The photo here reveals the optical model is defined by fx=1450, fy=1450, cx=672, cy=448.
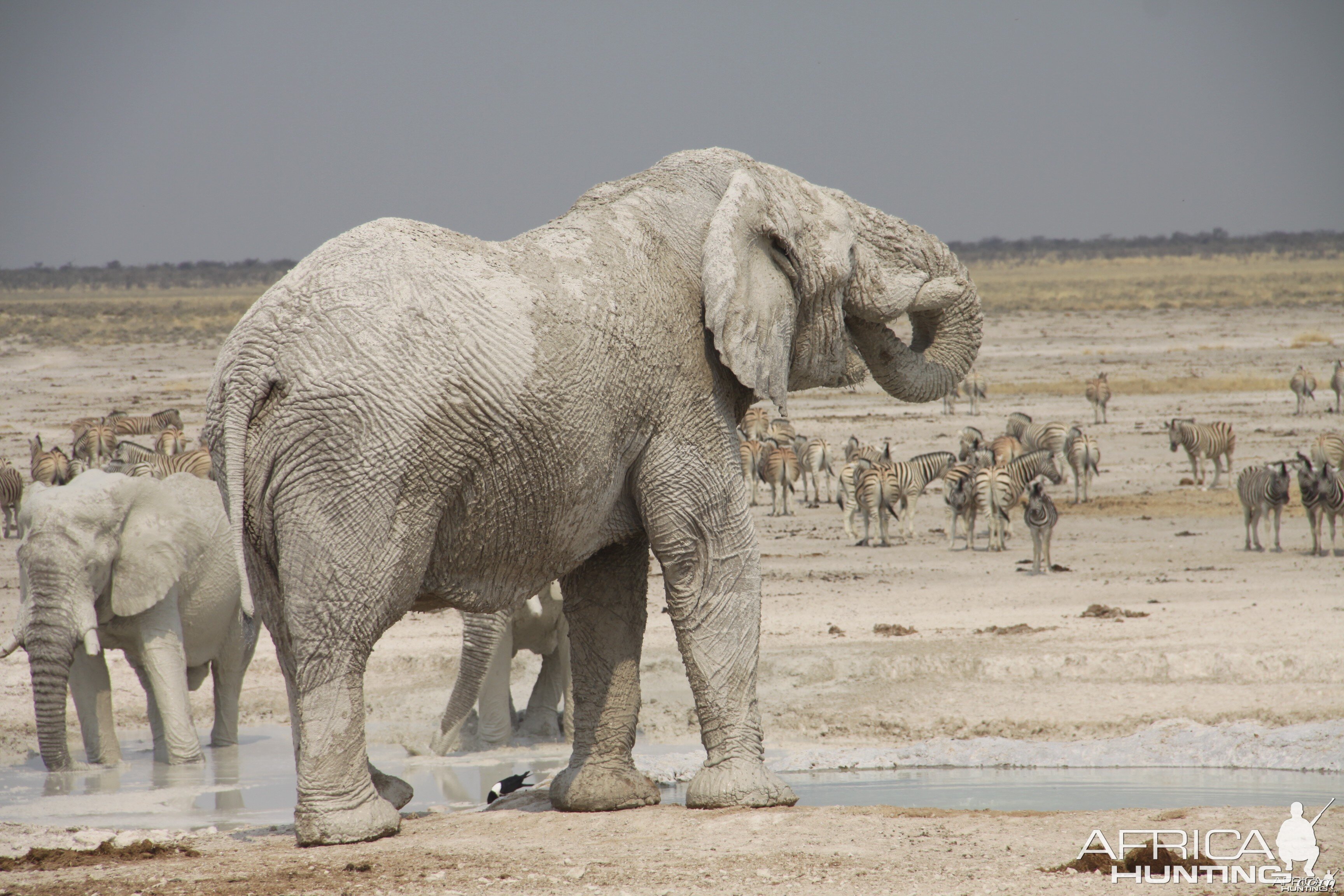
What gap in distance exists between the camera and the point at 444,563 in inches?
183

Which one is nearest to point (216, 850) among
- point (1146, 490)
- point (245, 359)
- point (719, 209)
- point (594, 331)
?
point (245, 359)

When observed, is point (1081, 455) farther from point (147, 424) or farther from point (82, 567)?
point (147, 424)

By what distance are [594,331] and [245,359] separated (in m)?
1.08

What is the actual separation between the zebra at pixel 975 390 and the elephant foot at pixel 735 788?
2206cm

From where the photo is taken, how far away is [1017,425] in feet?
73.3

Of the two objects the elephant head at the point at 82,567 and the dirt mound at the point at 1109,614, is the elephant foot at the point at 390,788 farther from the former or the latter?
the dirt mound at the point at 1109,614

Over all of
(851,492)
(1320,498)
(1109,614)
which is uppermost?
(851,492)

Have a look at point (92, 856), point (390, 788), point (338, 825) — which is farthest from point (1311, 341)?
point (92, 856)

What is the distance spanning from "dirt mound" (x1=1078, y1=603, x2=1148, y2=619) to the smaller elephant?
4136 millimetres

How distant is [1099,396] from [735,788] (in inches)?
829

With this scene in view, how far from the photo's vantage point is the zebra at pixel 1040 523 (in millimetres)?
13695

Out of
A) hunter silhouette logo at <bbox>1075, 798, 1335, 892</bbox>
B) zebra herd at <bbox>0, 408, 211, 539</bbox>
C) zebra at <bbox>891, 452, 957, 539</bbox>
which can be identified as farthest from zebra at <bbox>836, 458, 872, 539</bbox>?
hunter silhouette logo at <bbox>1075, 798, 1335, 892</bbox>

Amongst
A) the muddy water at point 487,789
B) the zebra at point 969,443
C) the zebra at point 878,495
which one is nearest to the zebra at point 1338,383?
the zebra at point 969,443

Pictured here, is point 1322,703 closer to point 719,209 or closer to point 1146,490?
point 719,209
